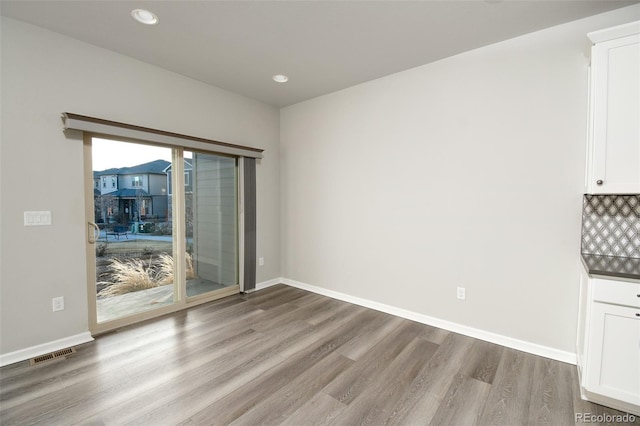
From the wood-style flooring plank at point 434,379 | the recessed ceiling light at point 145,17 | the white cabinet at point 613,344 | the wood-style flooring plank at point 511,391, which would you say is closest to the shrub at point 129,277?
the recessed ceiling light at point 145,17

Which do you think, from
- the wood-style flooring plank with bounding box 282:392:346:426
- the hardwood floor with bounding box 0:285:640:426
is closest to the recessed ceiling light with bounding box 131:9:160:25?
the hardwood floor with bounding box 0:285:640:426

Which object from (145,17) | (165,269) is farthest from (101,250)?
(145,17)

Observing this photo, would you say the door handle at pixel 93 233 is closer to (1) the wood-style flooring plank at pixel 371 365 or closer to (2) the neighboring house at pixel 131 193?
(2) the neighboring house at pixel 131 193

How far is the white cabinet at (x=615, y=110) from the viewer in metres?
1.87

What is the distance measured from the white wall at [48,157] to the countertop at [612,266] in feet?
13.4

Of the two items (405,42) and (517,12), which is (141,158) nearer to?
(405,42)

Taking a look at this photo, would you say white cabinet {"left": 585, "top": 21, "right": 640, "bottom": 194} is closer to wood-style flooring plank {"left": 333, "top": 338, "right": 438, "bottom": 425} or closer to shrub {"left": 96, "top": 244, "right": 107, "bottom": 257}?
wood-style flooring plank {"left": 333, "top": 338, "right": 438, "bottom": 425}

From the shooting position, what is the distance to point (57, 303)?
256cm

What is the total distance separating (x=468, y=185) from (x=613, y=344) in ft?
5.13

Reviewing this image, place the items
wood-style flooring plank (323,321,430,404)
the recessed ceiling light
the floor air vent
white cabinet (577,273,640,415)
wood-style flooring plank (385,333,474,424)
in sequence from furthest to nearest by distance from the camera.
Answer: the floor air vent
the recessed ceiling light
wood-style flooring plank (323,321,430,404)
wood-style flooring plank (385,333,474,424)
white cabinet (577,273,640,415)

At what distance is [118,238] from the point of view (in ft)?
9.93

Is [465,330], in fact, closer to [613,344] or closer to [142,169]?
[613,344]

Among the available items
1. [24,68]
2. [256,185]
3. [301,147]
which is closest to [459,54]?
[301,147]

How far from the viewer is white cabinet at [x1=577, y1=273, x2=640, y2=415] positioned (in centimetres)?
170
